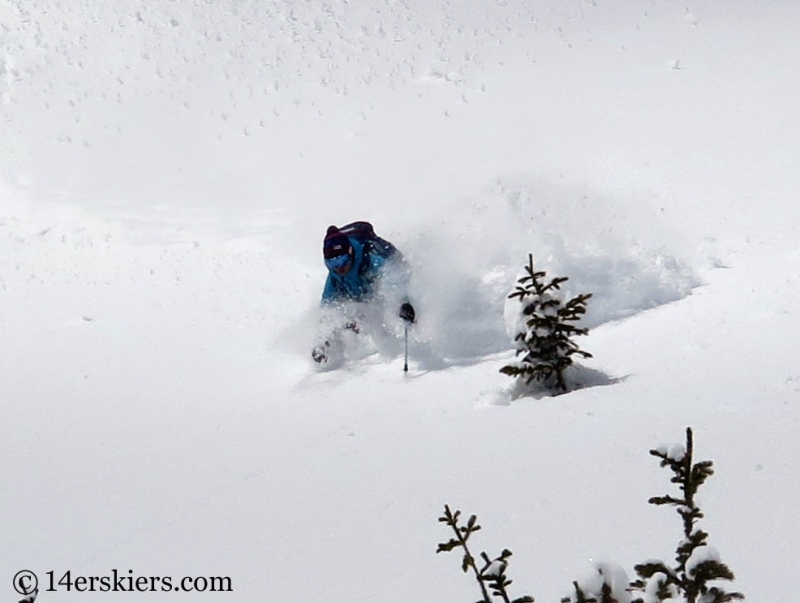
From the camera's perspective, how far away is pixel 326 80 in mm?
22438

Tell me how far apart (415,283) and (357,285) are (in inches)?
34.8

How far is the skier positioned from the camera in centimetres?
1052

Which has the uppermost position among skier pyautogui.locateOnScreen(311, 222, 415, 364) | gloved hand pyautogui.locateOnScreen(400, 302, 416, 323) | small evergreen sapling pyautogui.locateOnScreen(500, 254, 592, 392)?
skier pyautogui.locateOnScreen(311, 222, 415, 364)

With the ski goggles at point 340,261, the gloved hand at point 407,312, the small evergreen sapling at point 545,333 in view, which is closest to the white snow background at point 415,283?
the small evergreen sapling at point 545,333

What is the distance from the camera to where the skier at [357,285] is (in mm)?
10516

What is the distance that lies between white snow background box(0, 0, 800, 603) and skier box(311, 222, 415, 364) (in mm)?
412

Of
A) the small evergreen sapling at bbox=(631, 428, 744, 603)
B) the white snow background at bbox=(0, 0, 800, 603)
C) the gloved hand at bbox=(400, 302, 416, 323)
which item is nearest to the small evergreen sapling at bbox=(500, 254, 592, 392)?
the white snow background at bbox=(0, 0, 800, 603)

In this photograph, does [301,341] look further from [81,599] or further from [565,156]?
[565,156]

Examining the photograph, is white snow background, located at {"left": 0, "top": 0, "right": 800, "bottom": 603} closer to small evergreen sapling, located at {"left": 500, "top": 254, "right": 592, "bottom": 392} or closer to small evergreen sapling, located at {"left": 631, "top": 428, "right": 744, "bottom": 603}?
small evergreen sapling, located at {"left": 500, "top": 254, "right": 592, "bottom": 392}

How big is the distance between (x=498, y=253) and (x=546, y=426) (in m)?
5.27

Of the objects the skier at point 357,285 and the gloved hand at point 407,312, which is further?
the skier at point 357,285

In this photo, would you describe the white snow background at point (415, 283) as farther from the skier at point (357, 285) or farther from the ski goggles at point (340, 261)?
the ski goggles at point (340, 261)

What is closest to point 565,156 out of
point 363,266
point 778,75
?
point 778,75

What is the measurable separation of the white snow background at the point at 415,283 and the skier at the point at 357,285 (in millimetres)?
412
